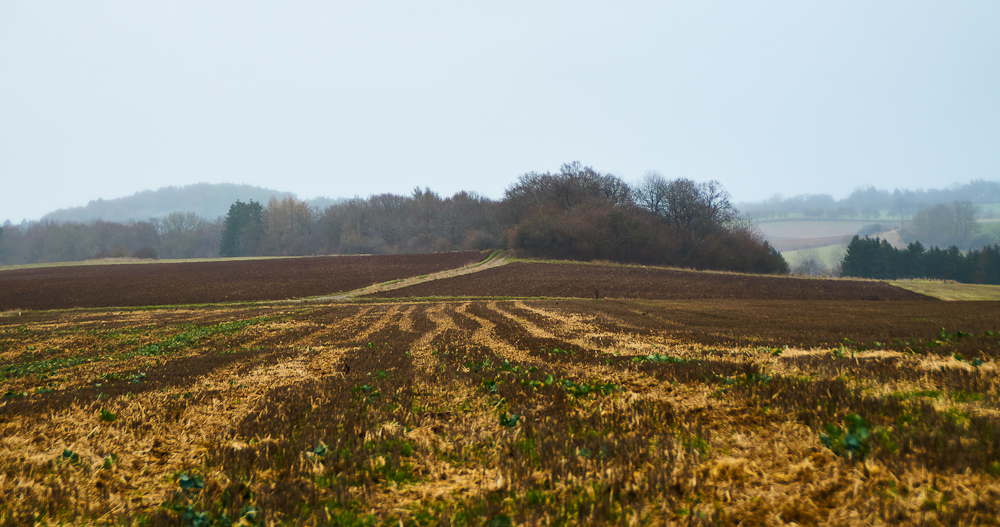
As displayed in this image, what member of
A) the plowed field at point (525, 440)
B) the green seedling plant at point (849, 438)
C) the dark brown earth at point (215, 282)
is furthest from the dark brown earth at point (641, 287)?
the green seedling plant at point (849, 438)

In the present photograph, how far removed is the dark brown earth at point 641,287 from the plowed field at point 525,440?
105ft

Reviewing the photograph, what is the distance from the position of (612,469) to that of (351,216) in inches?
5033

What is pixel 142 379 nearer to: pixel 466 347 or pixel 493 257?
pixel 466 347

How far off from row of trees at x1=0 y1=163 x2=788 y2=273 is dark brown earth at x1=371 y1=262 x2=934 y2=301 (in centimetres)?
1629

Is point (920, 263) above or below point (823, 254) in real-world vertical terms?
above

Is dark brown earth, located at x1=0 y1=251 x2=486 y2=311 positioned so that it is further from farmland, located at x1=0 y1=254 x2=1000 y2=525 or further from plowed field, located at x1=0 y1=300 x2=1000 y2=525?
plowed field, located at x1=0 y1=300 x2=1000 y2=525

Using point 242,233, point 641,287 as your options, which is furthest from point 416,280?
point 242,233

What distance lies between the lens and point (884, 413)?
5.17m

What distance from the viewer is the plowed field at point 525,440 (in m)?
3.83

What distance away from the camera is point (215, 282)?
175ft

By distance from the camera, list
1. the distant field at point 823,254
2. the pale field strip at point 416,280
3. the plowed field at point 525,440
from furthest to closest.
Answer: the distant field at point 823,254 → the pale field strip at point 416,280 → the plowed field at point 525,440

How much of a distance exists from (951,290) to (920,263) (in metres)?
56.0

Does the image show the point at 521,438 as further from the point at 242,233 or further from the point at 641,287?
the point at 242,233

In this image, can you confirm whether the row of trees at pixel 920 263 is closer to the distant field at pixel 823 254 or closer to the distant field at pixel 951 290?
the distant field at pixel 951 290
